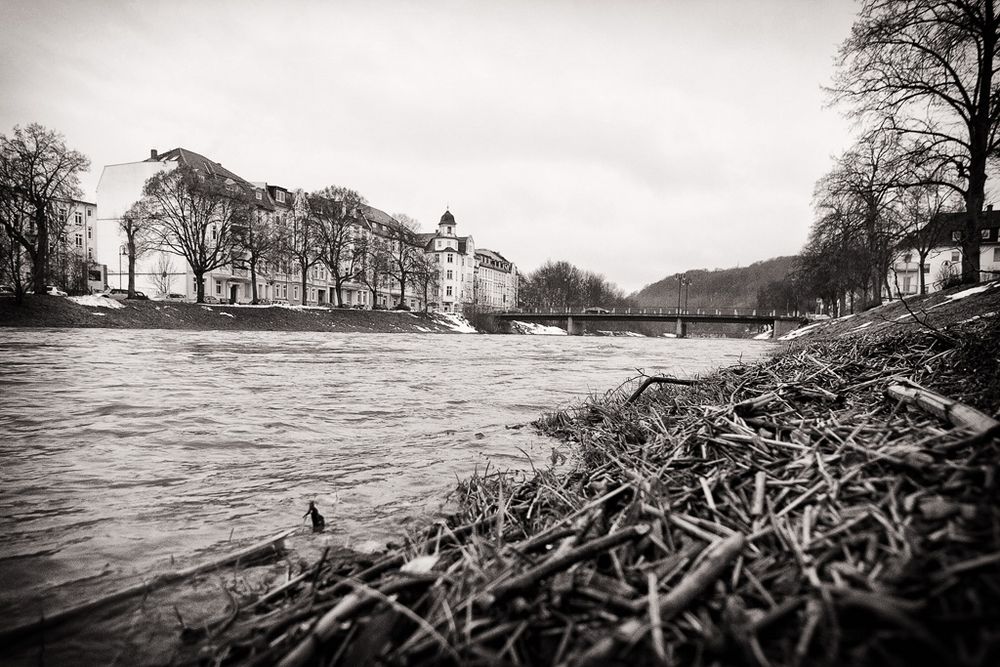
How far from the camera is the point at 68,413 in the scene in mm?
7035

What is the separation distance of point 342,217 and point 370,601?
61923 millimetres

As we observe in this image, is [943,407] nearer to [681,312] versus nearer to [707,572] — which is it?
[707,572]

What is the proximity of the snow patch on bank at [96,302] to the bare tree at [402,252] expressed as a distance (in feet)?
111

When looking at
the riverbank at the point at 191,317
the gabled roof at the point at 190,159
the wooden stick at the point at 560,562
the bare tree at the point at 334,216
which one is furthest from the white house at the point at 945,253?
the gabled roof at the point at 190,159

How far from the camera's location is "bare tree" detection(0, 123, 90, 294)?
34.1m

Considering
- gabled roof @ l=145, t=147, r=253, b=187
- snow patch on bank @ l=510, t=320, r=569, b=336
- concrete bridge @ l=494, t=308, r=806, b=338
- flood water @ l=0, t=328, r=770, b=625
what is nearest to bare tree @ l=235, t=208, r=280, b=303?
gabled roof @ l=145, t=147, r=253, b=187

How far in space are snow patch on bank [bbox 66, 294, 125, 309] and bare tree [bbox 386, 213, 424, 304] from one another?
34.0 meters

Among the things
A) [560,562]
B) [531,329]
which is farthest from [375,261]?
[560,562]

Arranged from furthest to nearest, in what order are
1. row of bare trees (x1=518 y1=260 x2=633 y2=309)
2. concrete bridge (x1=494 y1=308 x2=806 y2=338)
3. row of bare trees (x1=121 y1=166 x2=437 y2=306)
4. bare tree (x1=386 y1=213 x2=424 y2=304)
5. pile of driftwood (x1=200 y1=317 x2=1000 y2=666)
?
1. row of bare trees (x1=518 y1=260 x2=633 y2=309)
2. bare tree (x1=386 y1=213 x2=424 y2=304)
3. concrete bridge (x1=494 y1=308 x2=806 y2=338)
4. row of bare trees (x1=121 y1=166 x2=437 y2=306)
5. pile of driftwood (x1=200 y1=317 x2=1000 y2=666)

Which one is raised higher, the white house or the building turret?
the building turret

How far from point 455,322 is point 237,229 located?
28915mm

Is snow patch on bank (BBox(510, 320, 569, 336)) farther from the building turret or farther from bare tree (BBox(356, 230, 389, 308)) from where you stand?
the building turret

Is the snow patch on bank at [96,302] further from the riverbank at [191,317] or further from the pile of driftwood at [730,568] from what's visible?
the pile of driftwood at [730,568]

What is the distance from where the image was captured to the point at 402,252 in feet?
231
